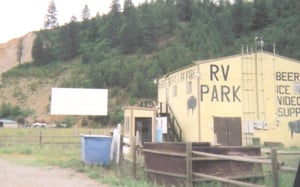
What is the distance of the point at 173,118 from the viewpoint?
29.0 metres

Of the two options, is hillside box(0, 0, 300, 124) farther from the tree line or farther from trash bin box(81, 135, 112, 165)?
trash bin box(81, 135, 112, 165)

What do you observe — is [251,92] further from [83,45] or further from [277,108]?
[83,45]

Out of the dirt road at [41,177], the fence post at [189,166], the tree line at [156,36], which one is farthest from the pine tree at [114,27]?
the fence post at [189,166]

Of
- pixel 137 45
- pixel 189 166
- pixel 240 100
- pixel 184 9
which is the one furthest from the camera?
pixel 184 9

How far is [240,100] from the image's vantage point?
2722 centimetres

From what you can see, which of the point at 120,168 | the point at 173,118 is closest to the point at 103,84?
the point at 173,118

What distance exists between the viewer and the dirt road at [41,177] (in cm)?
1063

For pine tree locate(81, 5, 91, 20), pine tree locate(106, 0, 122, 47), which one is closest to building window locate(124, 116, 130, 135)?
pine tree locate(106, 0, 122, 47)

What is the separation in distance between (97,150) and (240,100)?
50.0 ft

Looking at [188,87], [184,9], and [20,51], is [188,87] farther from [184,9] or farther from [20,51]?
[20,51]

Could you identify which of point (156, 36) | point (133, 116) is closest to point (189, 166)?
point (133, 116)

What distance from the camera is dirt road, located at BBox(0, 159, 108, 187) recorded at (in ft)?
34.9

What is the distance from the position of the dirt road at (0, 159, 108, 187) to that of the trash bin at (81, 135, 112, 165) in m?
0.79

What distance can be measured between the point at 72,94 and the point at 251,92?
2618 cm
